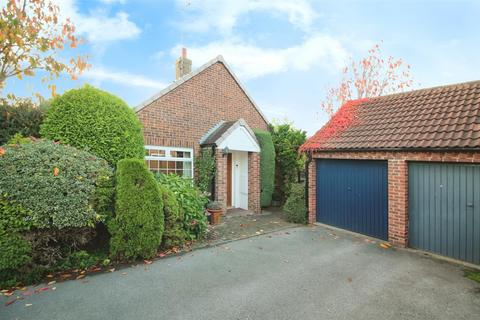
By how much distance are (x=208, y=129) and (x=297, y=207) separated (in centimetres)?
480

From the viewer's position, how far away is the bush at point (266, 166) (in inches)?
444

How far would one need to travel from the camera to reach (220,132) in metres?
10.1

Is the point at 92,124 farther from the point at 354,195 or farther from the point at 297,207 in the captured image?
the point at 354,195

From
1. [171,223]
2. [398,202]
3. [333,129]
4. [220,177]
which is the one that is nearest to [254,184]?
[220,177]

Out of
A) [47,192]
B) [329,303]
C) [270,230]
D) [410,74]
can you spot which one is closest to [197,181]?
[270,230]

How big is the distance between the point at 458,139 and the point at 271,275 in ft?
16.3

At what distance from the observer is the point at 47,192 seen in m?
4.51

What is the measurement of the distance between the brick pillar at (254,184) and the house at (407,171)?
2.50 m

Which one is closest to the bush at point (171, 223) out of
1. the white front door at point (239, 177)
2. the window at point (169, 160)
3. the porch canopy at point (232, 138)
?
the window at point (169, 160)

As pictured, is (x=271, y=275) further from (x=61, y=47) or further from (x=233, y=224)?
(x=61, y=47)

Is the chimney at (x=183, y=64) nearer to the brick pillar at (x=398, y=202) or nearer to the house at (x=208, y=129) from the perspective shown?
the house at (x=208, y=129)

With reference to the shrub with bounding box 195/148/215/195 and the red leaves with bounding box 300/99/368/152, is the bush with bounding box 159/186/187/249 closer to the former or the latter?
the shrub with bounding box 195/148/215/195

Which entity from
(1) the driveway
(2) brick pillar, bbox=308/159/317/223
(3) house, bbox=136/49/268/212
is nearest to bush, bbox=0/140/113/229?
(1) the driveway

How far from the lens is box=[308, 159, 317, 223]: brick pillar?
8.80 metres
